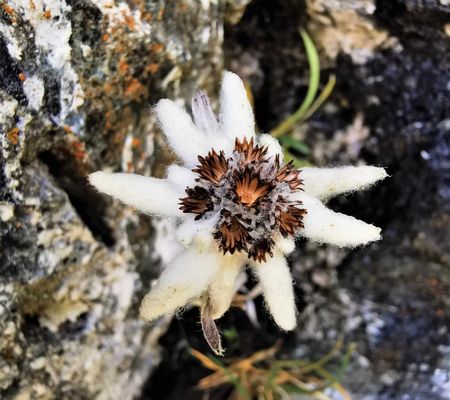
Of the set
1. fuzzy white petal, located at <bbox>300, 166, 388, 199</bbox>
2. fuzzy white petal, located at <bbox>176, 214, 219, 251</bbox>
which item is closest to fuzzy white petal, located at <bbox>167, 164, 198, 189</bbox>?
fuzzy white petal, located at <bbox>176, 214, 219, 251</bbox>

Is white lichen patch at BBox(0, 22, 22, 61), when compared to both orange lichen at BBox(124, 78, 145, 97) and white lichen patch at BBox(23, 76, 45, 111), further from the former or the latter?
orange lichen at BBox(124, 78, 145, 97)

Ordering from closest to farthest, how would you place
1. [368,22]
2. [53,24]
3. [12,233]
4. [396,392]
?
1. [53,24]
2. [12,233]
3. [368,22]
4. [396,392]

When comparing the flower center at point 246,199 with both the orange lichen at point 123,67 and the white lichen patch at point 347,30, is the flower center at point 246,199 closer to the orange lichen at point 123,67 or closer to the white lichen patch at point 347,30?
the orange lichen at point 123,67

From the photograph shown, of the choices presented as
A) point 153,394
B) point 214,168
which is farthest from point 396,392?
point 214,168

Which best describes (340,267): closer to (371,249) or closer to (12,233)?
(371,249)

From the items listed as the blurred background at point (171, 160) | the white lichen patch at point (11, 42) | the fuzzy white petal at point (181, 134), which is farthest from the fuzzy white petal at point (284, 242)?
the white lichen patch at point (11, 42)
